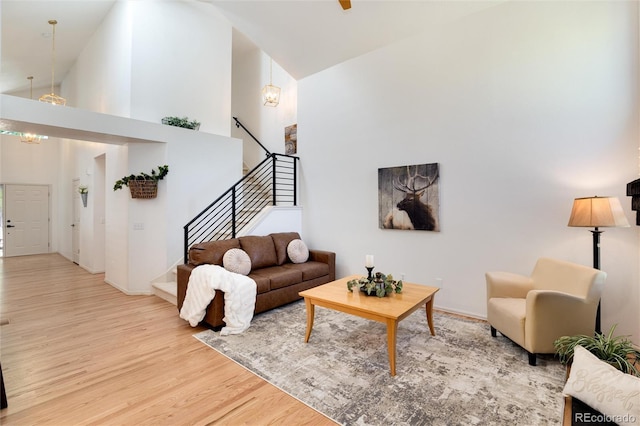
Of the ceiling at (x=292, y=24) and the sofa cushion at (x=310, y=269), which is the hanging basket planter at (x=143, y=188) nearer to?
the sofa cushion at (x=310, y=269)

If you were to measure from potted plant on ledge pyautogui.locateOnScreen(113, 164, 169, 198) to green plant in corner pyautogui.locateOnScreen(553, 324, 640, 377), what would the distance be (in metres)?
5.38

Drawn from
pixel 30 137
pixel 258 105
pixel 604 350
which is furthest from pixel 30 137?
pixel 604 350

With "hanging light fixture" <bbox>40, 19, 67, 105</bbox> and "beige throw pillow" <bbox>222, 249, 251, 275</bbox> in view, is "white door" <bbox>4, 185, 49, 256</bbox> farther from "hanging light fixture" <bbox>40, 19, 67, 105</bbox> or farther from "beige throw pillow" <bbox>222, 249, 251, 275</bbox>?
"beige throw pillow" <bbox>222, 249, 251, 275</bbox>

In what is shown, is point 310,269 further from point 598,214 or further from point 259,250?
point 598,214

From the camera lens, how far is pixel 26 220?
8328mm

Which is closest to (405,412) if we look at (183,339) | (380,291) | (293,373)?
(293,373)

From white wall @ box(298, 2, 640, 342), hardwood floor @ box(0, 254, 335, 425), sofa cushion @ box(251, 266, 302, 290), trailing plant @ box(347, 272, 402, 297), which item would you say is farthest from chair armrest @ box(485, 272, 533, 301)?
sofa cushion @ box(251, 266, 302, 290)

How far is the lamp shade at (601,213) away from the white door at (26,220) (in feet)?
39.8

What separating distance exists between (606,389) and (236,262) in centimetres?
345

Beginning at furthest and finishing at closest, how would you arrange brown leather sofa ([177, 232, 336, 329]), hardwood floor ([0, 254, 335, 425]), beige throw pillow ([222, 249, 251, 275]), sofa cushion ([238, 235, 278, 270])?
sofa cushion ([238, 235, 278, 270]) → beige throw pillow ([222, 249, 251, 275]) → brown leather sofa ([177, 232, 336, 329]) → hardwood floor ([0, 254, 335, 425])

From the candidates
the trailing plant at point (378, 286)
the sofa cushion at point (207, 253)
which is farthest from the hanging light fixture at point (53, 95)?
the trailing plant at point (378, 286)

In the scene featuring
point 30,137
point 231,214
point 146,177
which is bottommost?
point 231,214

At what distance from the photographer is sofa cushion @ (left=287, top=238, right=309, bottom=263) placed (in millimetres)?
4652

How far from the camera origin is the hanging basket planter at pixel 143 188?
183 inches
